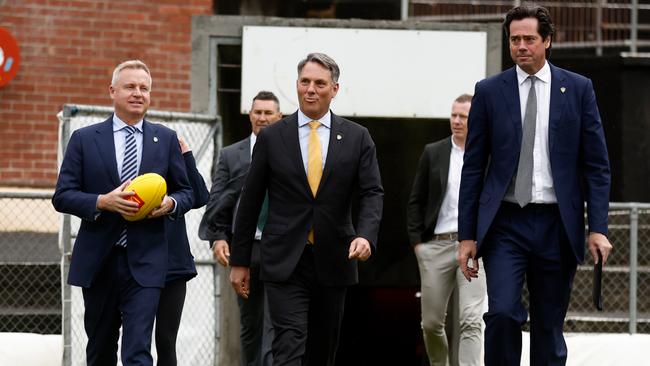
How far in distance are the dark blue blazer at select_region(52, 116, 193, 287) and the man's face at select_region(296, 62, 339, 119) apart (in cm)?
87

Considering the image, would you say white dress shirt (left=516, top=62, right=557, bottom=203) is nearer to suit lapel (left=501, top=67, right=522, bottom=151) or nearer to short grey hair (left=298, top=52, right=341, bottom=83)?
suit lapel (left=501, top=67, right=522, bottom=151)

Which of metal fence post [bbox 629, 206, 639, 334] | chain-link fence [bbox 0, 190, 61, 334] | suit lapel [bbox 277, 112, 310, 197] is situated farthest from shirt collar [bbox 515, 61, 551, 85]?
chain-link fence [bbox 0, 190, 61, 334]

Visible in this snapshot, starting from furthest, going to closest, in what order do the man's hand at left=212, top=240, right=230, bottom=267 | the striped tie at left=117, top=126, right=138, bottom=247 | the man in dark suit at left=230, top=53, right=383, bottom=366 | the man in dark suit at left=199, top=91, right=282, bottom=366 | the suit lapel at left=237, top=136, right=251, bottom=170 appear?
the suit lapel at left=237, top=136, right=251, bottom=170
the man in dark suit at left=199, top=91, right=282, bottom=366
the man's hand at left=212, top=240, right=230, bottom=267
the striped tie at left=117, top=126, right=138, bottom=247
the man in dark suit at left=230, top=53, right=383, bottom=366

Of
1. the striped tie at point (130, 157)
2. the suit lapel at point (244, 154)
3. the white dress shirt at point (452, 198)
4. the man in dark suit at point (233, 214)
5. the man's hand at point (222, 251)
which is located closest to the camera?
the striped tie at point (130, 157)

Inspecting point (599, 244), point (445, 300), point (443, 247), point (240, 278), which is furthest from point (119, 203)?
point (445, 300)

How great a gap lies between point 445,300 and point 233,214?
183 cm

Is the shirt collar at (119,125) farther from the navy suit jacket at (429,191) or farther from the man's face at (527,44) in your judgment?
the navy suit jacket at (429,191)

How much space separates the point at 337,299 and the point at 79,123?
3614mm

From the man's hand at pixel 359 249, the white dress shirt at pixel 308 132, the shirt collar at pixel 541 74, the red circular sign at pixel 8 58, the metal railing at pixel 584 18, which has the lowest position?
the man's hand at pixel 359 249

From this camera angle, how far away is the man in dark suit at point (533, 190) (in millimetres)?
6746

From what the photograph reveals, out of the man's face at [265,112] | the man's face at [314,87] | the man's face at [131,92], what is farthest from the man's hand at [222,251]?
the man's face at [314,87]

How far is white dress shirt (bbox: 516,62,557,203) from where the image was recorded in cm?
677

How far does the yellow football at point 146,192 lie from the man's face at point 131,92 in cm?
42

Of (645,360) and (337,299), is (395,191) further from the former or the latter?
(337,299)
